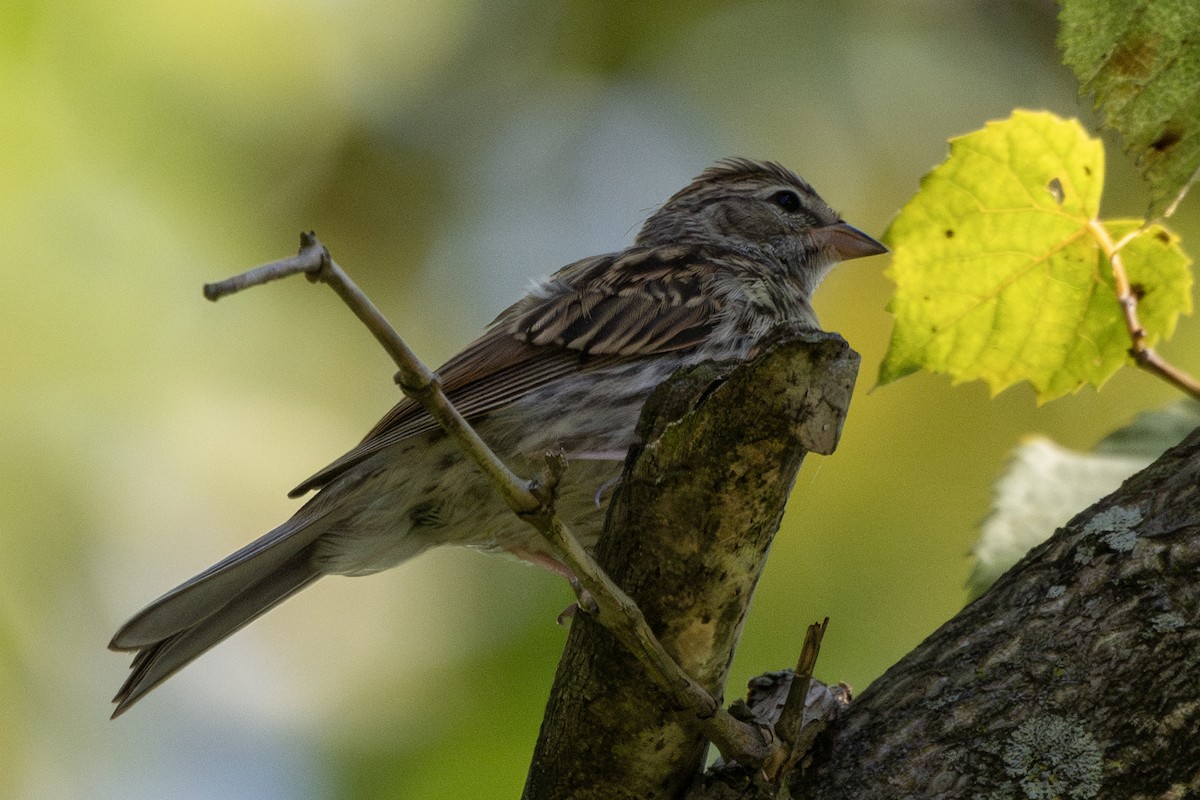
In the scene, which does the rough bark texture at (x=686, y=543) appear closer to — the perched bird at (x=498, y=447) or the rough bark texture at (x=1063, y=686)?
the rough bark texture at (x=1063, y=686)

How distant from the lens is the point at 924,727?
7.73ft

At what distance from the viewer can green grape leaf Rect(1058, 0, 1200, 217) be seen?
2.30 metres

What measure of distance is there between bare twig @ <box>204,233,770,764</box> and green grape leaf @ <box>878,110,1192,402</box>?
93 cm

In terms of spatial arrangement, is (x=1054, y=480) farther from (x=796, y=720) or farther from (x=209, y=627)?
(x=209, y=627)

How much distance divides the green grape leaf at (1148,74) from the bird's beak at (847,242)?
257cm

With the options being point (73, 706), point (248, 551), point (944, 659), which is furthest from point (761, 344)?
point (73, 706)

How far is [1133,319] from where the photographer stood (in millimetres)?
2773

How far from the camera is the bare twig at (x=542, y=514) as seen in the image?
6.02 feet

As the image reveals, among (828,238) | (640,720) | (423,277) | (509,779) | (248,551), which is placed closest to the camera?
(640,720)

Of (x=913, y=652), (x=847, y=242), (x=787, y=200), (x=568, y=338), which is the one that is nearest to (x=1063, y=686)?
(x=913, y=652)

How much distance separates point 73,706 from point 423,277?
2405 millimetres

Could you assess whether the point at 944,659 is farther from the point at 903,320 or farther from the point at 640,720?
the point at 903,320

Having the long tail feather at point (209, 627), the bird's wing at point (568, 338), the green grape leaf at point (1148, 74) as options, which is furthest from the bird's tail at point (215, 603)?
the green grape leaf at point (1148, 74)

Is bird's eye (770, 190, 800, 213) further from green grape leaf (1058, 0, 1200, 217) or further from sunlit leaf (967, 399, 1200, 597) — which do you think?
green grape leaf (1058, 0, 1200, 217)
